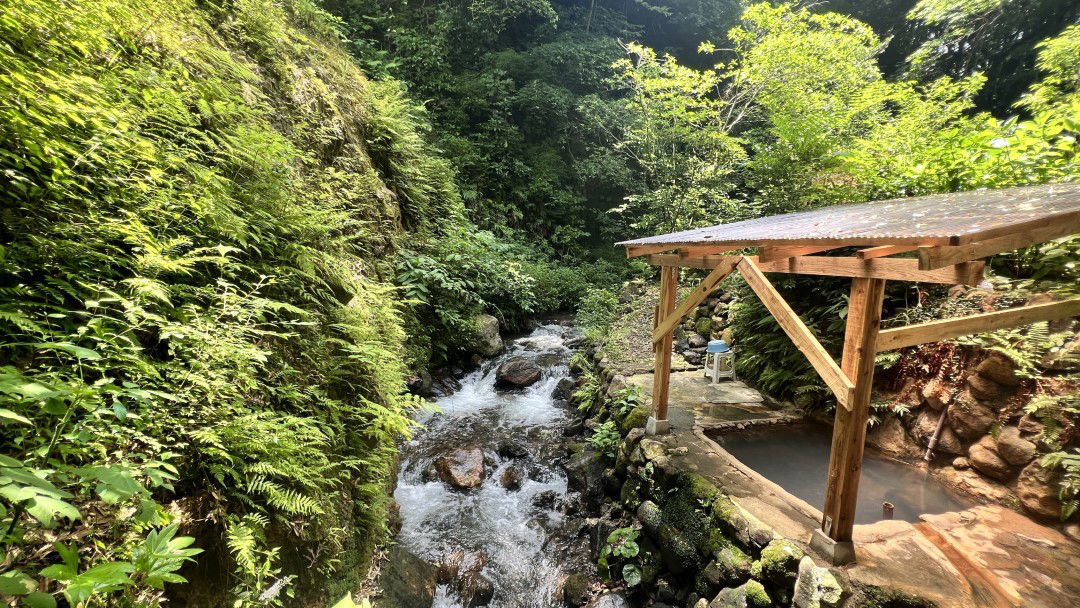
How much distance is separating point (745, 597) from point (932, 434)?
3320 millimetres

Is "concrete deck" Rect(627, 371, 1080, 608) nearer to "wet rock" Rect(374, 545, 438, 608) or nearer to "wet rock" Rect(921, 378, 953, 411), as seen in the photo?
"wet rock" Rect(921, 378, 953, 411)

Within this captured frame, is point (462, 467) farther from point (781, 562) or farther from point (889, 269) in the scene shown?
point (889, 269)

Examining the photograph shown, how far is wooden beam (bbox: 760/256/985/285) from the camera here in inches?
88.6

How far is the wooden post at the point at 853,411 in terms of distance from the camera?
284 centimetres

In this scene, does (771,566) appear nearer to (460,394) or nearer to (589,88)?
(460,394)

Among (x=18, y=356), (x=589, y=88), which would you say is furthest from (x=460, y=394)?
(x=589, y=88)

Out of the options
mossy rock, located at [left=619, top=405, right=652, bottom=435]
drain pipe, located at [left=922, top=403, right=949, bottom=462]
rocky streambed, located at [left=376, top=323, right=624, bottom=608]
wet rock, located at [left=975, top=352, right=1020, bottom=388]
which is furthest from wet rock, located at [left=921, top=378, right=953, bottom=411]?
rocky streambed, located at [left=376, top=323, right=624, bottom=608]

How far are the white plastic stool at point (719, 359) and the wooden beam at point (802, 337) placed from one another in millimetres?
3334

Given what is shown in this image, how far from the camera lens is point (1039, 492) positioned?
12.2 ft

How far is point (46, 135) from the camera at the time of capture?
1.88 meters

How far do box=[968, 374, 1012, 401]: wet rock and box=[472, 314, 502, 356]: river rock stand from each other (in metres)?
7.31

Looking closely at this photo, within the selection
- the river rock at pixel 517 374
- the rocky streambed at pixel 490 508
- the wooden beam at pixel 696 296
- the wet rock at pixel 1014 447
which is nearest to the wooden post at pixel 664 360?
the wooden beam at pixel 696 296

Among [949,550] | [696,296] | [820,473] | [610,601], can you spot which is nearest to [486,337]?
[696,296]

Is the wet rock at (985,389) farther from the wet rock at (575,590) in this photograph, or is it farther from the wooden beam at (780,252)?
the wet rock at (575,590)
